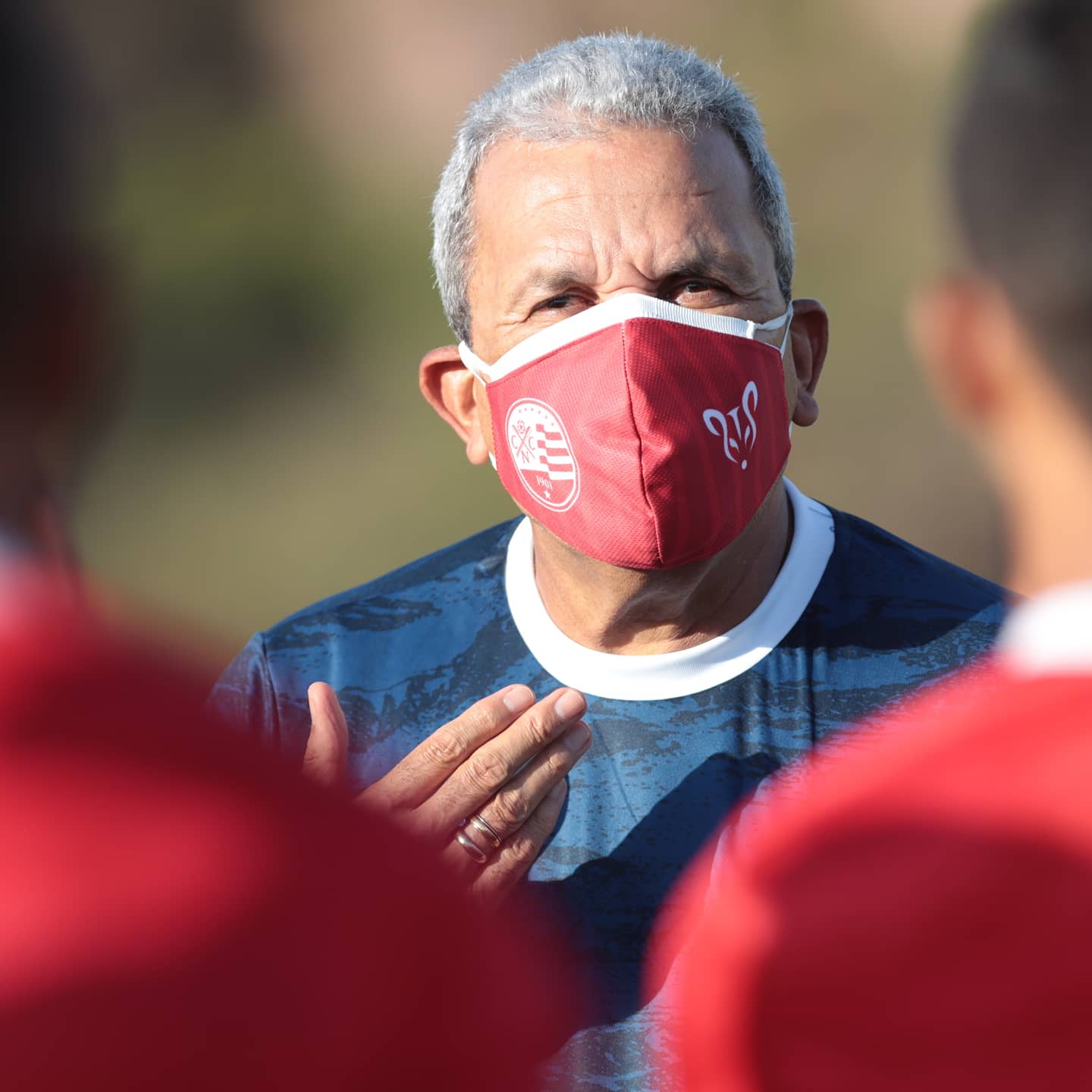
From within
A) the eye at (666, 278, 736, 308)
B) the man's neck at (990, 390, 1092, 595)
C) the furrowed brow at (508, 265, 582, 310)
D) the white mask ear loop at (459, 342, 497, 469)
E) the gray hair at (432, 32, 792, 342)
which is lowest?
the white mask ear loop at (459, 342, 497, 469)

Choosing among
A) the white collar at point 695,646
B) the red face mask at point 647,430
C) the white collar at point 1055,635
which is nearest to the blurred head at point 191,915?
the white collar at point 1055,635

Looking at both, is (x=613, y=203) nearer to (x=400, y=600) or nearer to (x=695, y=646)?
(x=695, y=646)

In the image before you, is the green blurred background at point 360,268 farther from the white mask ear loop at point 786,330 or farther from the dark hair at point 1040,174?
the dark hair at point 1040,174

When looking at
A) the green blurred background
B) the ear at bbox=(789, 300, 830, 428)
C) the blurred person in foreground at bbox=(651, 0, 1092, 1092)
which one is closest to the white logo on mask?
the ear at bbox=(789, 300, 830, 428)

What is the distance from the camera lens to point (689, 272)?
2711 mm

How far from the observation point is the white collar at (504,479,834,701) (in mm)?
2760

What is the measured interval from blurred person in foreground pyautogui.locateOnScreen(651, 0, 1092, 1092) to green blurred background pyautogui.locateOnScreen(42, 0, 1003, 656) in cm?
744

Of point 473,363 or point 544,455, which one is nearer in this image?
point 544,455

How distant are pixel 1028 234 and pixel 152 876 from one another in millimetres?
942

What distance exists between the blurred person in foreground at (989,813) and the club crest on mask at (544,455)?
4.32 ft

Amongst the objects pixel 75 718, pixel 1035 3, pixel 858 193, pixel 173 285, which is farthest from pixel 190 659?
pixel 173 285

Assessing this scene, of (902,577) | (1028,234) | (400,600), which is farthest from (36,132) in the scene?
(902,577)

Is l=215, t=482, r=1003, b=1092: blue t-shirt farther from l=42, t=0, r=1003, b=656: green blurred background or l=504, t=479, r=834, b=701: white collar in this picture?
Result: l=42, t=0, r=1003, b=656: green blurred background

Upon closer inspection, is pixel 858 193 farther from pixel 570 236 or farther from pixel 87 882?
pixel 87 882
